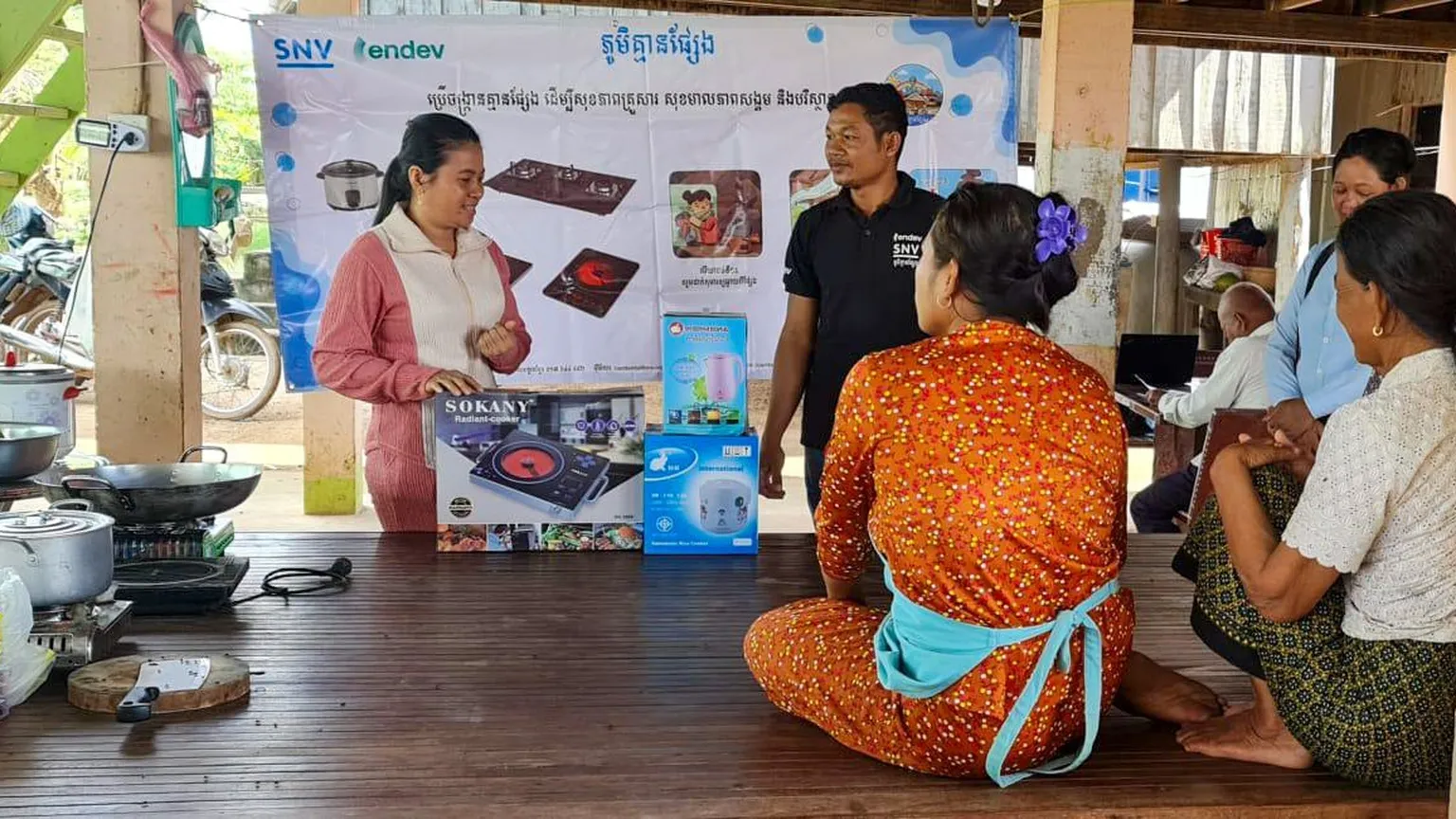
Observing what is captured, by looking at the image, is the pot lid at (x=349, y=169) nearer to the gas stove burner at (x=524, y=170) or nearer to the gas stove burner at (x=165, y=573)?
the gas stove burner at (x=524, y=170)

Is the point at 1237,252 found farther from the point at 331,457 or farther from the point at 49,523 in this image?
the point at 49,523

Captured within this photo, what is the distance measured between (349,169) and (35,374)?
1256 millimetres

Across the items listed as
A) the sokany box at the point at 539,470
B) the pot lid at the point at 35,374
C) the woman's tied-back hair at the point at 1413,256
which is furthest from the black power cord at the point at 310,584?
the woman's tied-back hair at the point at 1413,256

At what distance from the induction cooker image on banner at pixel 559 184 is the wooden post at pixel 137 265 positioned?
1.15m

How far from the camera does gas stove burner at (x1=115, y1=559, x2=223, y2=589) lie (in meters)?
3.12

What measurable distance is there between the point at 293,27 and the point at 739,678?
10.4 ft

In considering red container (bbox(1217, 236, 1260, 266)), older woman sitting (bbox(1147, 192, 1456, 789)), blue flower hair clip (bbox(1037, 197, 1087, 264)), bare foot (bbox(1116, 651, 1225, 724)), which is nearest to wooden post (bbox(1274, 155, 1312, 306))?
red container (bbox(1217, 236, 1260, 266))

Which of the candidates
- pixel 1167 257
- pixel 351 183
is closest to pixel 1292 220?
pixel 1167 257

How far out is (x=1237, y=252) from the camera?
1035 cm

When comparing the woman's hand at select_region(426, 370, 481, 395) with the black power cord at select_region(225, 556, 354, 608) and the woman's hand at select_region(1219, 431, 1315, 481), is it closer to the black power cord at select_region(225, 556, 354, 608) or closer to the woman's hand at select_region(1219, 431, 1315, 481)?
the black power cord at select_region(225, 556, 354, 608)

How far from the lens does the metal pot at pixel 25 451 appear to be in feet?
11.1

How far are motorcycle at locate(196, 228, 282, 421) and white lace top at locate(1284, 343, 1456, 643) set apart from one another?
8.32m

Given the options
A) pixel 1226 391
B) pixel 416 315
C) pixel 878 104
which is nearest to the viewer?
pixel 878 104

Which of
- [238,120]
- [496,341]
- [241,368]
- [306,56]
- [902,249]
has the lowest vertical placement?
[241,368]
